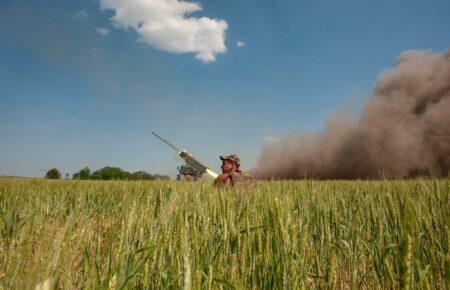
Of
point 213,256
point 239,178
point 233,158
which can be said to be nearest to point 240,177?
point 239,178

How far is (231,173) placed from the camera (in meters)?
5.22

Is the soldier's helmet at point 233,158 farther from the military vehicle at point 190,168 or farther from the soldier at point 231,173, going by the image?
the military vehicle at point 190,168

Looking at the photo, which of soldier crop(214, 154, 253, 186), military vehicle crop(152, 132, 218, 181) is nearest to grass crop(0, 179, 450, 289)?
soldier crop(214, 154, 253, 186)

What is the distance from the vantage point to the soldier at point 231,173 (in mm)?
5145

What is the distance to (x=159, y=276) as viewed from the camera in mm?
1061

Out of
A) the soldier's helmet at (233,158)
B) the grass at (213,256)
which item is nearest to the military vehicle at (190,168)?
the soldier's helmet at (233,158)

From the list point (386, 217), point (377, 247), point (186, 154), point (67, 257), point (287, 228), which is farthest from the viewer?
point (186, 154)

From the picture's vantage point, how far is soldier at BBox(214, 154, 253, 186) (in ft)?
16.9

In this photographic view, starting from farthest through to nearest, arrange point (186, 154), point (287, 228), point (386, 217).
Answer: point (186, 154) → point (386, 217) → point (287, 228)

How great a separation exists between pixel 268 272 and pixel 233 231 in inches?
10.6

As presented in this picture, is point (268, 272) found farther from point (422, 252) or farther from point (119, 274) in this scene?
point (422, 252)

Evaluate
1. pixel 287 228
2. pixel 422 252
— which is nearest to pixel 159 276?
pixel 287 228

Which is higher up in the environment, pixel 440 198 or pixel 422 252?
pixel 440 198

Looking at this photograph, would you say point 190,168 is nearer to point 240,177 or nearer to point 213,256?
point 240,177
